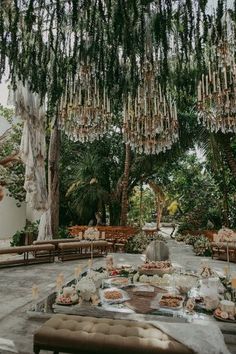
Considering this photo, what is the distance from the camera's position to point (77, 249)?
38.0ft

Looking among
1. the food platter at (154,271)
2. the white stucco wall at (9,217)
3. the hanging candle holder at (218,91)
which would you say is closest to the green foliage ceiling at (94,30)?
the hanging candle holder at (218,91)

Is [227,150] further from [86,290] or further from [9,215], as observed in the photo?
[9,215]

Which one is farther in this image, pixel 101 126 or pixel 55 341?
pixel 101 126

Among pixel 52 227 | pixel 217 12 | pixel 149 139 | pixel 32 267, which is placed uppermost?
pixel 217 12

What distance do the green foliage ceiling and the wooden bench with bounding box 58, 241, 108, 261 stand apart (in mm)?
6510

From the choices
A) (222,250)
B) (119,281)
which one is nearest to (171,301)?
(119,281)

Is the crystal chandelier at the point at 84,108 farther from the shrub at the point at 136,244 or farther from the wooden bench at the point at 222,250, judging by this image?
the shrub at the point at 136,244

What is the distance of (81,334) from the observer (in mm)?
3693

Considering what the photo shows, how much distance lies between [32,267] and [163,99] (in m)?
6.07

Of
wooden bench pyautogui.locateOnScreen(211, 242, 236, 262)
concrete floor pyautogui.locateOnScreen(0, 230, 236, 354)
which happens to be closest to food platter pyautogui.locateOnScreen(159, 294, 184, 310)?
concrete floor pyautogui.locateOnScreen(0, 230, 236, 354)

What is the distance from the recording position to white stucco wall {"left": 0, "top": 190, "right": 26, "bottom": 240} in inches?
639

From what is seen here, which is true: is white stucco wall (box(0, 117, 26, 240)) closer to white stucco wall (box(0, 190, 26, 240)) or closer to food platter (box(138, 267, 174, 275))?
white stucco wall (box(0, 190, 26, 240))

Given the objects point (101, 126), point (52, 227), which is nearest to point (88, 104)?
point (101, 126)

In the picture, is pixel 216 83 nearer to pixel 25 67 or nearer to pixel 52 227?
pixel 25 67
